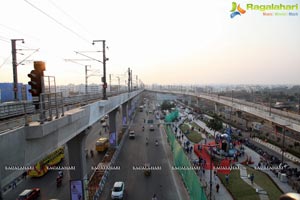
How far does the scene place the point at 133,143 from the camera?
30.8 meters

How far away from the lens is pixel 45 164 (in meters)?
20.0

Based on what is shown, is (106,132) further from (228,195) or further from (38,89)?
(38,89)

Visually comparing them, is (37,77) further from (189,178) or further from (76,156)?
(189,178)

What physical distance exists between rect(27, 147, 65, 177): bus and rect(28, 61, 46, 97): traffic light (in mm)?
13321

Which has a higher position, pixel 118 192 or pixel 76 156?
pixel 76 156

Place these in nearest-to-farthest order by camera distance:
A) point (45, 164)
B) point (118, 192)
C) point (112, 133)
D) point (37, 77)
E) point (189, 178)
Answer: point (37, 77) < point (118, 192) < point (189, 178) < point (45, 164) < point (112, 133)

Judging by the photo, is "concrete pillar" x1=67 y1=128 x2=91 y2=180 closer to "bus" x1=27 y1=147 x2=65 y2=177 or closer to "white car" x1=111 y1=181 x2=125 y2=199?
"white car" x1=111 y1=181 x2=125 y2=199

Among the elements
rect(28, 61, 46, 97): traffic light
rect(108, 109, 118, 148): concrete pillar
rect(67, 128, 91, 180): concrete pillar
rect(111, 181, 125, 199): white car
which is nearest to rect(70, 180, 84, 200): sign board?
rect(67, 128, 91, 180): concrete pillar

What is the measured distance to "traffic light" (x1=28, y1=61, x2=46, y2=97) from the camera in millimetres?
5707

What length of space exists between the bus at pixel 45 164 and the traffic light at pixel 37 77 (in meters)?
13.3

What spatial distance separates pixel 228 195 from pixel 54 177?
48.0 feet

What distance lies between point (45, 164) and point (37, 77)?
17.1 metres

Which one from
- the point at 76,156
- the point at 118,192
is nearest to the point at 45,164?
the point at 76,156

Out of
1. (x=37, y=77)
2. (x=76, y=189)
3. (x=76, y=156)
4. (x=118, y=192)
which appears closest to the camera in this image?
(x=37, y=77)
